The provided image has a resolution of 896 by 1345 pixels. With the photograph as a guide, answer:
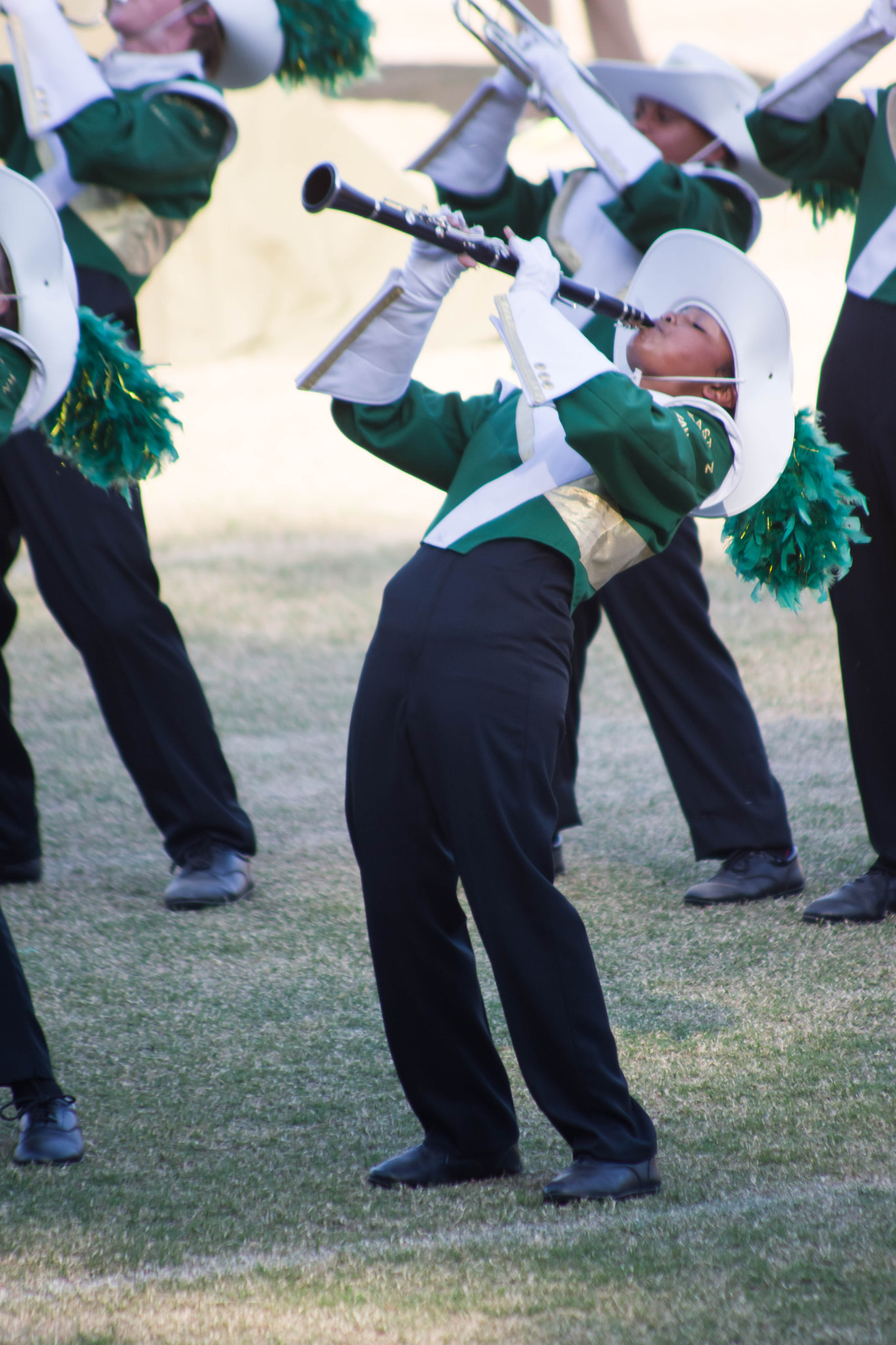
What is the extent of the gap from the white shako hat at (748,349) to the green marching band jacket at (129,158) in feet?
4.86

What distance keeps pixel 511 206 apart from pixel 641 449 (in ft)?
5.86

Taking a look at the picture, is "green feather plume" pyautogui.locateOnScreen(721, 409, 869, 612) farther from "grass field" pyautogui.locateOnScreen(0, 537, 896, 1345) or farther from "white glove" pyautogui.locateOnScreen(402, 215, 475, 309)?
"grass field" pyautogui.locateOnScreen(0, 537, 896, 1345)

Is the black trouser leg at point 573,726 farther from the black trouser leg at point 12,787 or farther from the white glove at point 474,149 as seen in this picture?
the black trouser leg at point 12,787

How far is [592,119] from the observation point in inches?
132

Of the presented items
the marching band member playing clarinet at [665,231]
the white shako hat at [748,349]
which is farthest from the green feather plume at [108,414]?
the marching band member playing clarinet at [665,231]

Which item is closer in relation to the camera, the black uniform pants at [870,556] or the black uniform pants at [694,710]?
the black uniform pants at [870,556]

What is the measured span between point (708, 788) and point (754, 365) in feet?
4.32

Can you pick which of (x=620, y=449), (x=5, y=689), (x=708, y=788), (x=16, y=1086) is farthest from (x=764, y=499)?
(x=5, y=689)

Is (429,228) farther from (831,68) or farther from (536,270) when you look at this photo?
(831,68)

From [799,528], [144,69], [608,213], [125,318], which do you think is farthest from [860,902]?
[144,69]

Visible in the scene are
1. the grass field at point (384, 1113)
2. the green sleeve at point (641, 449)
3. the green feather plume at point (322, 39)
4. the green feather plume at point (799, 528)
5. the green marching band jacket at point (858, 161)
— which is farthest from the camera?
the green feather plume at point (322, 39)

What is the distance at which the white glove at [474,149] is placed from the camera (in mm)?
3549

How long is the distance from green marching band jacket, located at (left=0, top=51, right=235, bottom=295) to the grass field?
1.49 meters

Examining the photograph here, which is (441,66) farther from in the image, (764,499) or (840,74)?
(764,499)
